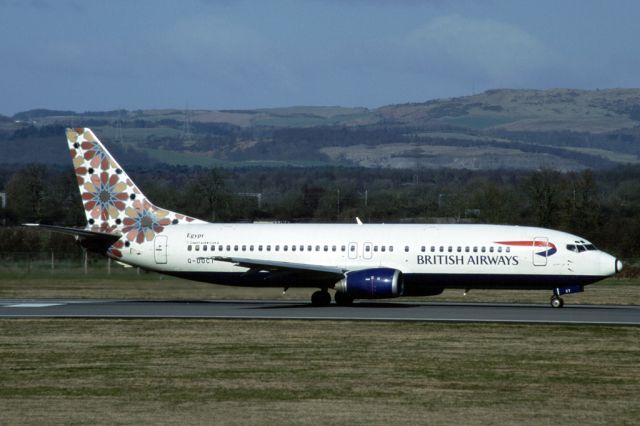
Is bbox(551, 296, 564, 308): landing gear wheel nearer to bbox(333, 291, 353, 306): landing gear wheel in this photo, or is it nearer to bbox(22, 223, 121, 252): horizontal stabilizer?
bbox(333, 291, 353, 306): landing gear wheel

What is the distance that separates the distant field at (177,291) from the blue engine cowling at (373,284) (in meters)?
6.99

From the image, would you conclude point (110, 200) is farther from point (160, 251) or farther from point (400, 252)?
point (400, 252)

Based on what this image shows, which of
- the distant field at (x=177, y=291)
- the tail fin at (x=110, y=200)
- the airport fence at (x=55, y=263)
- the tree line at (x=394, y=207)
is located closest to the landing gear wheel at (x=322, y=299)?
the distant field at (x=177, y=291)

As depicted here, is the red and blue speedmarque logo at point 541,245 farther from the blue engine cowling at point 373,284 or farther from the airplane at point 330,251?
the blue engine cowling at point 373,284

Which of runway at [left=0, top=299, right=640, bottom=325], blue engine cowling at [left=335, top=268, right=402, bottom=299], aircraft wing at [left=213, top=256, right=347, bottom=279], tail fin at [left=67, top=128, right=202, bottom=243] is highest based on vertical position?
tail fin at [left=67, top=128, right=202, bottom=243]

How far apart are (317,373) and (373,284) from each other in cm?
1765

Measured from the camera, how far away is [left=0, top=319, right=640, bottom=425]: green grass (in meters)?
20.0

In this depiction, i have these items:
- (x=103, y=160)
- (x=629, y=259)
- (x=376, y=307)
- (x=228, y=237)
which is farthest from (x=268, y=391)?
(x=629, y=259)

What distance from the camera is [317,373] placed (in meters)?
24.6

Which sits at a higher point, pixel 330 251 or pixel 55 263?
pixel 330 251

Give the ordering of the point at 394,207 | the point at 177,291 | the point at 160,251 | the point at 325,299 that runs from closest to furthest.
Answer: the point at 325,299 < the point at 160,251 < the point at 177,291 < the point at 394,207

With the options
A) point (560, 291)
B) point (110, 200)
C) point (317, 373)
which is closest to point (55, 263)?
point (110, 200)

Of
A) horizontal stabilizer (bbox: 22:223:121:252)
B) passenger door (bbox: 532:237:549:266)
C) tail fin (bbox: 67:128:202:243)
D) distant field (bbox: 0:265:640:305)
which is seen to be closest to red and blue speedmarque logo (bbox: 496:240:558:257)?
passenger door (bbox: 532:237:549:266)

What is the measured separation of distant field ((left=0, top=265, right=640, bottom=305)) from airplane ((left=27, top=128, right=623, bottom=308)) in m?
3.90
